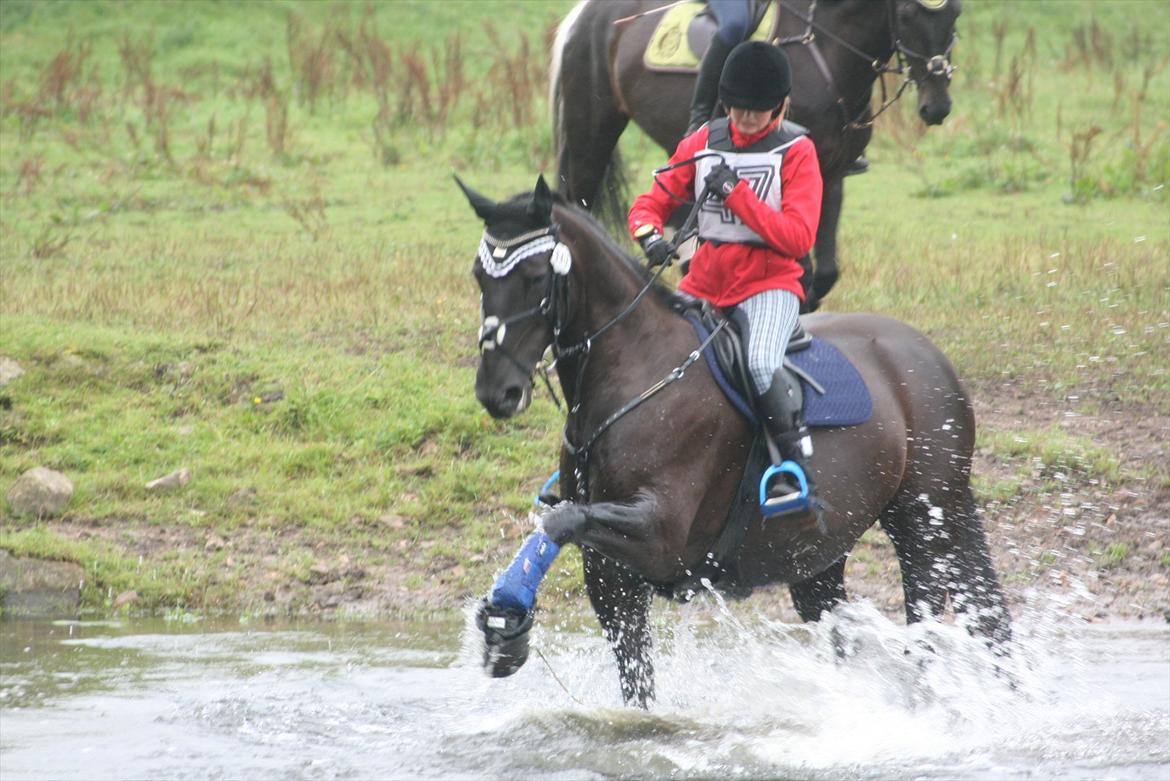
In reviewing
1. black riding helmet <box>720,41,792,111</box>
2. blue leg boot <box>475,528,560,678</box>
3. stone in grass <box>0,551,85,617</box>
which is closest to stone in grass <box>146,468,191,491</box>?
stone in grass <box>0,551,85,617</box>

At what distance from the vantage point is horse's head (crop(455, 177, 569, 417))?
549 centimetres

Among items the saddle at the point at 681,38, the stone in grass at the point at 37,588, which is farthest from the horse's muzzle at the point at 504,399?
the saddle at the point at 681,38

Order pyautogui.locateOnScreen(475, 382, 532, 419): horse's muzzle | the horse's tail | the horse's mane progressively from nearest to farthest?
pyautogui.locateOnScreen(475, 382, 532, 419): horse's muzzle < the horse's mane < the horse's tail

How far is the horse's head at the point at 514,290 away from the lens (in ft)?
18.0

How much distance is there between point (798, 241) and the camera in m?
6.06

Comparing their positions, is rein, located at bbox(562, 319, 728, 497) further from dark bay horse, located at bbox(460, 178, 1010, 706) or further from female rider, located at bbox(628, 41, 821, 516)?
female rider, located at bbox(628, 41, 821, 516)

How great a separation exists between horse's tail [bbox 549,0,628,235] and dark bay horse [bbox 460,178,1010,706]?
14.8 ft

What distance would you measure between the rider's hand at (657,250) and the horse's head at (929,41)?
3.67 metres

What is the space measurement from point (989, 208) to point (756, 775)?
1024cm

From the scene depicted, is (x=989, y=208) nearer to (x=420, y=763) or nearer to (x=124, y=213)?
(x=124, y=213)

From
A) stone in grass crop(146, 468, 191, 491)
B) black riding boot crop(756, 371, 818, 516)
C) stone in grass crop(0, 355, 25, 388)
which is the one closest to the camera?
black riding boot crop(756, 371, 818, 516)

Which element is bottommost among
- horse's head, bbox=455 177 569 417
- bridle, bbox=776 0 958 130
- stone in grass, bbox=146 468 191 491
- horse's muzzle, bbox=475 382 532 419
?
stone in grass, bbox=146 468 191 491

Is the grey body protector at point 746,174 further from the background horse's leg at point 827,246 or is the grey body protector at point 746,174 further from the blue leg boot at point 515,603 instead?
the background horse's leg at point 827,246

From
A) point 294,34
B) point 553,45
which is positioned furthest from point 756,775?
point 294,34
